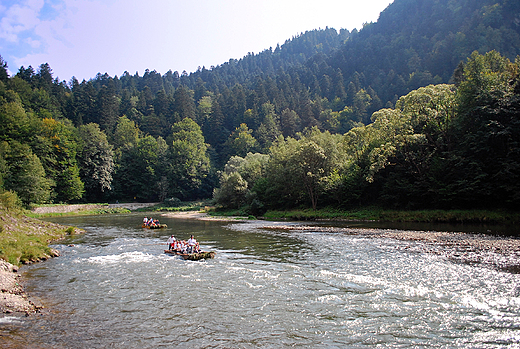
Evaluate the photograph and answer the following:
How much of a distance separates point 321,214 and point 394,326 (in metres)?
43.9

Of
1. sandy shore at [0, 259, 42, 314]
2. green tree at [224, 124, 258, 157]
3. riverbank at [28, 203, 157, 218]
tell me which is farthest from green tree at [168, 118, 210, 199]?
sandy shore at [0, 259, 42, 314]

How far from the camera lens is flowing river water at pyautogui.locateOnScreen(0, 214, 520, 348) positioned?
1045 centimetres

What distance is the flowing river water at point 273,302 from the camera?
1045 cm

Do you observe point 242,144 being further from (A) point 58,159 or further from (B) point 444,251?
(B) point 444,251

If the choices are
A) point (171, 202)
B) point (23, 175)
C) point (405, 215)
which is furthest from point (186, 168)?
point (405, 215)

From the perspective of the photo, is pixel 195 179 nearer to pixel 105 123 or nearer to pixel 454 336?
pixel 105 123

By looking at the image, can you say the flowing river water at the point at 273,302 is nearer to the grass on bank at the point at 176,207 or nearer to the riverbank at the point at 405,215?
the riverbank at the point at 405,215

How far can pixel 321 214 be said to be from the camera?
54.7m

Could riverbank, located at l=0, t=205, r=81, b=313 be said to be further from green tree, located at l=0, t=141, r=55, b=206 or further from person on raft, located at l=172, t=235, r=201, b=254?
green tree, located at l=0, t=141, r=55, b=206

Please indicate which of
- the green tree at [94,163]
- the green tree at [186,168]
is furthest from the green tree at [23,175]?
the green tree at [186,168]

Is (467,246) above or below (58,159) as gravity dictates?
below

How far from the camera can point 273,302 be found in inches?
551

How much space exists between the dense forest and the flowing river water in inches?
971

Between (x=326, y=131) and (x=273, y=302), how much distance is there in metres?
55.2
